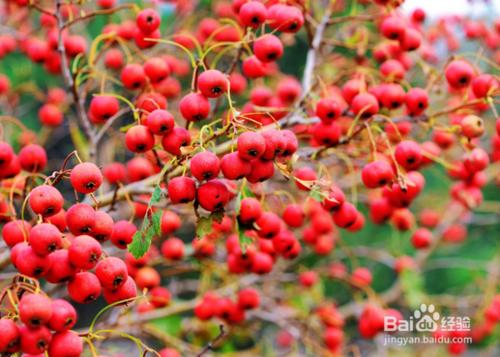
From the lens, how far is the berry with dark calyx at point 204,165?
1.79 m

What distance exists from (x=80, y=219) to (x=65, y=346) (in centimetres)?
34

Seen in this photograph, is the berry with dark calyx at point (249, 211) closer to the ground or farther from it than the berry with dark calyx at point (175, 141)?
closer to the ground

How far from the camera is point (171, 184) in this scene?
1.89m

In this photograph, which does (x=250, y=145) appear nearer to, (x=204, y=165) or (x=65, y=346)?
(x=204, y=165)

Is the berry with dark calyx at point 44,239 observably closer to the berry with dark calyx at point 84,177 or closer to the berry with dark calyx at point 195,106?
the berry with dark calyx at point 84,177

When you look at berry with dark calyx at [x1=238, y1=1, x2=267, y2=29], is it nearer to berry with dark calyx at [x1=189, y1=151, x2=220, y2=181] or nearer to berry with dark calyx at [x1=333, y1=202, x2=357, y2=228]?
berry with dark calyx at [x1=189, y1=151, x2=220, y2=181]

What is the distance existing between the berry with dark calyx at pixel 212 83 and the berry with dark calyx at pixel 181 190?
303 millimetres

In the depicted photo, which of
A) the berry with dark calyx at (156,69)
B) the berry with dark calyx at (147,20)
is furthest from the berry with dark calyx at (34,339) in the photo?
the berry with dark calyx at (147,20)

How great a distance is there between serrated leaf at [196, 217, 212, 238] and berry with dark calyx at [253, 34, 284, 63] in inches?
26.5

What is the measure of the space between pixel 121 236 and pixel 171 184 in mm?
306

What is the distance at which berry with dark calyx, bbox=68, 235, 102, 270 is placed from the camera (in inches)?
67.1

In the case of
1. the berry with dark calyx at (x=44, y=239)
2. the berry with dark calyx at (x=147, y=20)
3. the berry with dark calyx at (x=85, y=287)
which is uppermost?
the berry with dark calyx at (x=147, y=20)

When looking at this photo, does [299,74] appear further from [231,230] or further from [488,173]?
[231,230]

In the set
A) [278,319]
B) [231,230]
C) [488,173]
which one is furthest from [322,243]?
[488,173]
